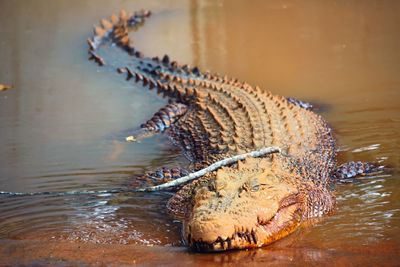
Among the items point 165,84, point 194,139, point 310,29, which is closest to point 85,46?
point 165,84

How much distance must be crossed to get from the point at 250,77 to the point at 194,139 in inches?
79.1

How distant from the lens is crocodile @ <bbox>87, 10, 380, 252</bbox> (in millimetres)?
3926

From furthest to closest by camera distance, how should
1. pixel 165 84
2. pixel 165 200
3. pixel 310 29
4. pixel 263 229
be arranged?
1. pixel 310 29
2. pixel 165 84
3. pixel 165 200
4. pixel 263 229

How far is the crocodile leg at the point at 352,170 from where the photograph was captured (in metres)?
5.18

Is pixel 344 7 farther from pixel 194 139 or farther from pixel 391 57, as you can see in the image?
pixel 194 139

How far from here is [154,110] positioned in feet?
23.7

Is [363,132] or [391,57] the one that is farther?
[391,57]

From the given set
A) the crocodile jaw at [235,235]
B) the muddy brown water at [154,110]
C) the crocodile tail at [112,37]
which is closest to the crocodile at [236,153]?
the crocodile jaw at [235,235]

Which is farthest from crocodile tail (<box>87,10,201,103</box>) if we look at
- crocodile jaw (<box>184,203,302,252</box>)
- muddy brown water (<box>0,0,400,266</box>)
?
crocodile jaw (<box>184,203,302,252</box>)

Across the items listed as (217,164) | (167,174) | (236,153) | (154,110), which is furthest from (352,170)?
(154,110)

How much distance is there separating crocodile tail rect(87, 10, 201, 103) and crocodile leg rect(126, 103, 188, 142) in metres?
0.17

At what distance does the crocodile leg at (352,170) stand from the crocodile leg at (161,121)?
2061 mm

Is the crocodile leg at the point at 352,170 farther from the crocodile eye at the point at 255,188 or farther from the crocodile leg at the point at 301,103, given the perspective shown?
the crocodile leg at the point at 301,103

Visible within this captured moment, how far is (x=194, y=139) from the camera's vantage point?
612 cm
